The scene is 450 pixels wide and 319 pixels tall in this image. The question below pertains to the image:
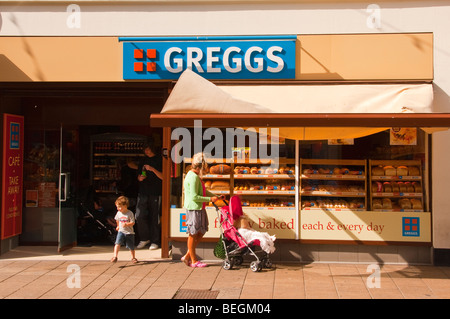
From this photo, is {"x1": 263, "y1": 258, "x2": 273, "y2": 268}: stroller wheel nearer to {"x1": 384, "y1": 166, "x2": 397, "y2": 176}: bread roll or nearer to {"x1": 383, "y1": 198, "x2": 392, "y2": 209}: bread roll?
{"x1": 383, "y1": 198, "x2": 392, "y2": 209}: bread roll

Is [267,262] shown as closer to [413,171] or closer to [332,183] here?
[332,183]

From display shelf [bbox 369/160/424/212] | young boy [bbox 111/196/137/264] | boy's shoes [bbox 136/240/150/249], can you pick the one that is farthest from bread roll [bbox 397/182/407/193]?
boy's shoes [bbox 136/240/150/249]

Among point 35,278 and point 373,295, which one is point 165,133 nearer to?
point 35,278

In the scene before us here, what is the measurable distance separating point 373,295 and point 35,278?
4854 millimetres

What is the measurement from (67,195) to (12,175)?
3.49 ft

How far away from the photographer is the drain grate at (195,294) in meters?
7.25

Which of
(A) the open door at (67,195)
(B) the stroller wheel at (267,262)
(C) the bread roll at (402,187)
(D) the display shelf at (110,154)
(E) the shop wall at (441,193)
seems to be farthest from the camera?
(D) the display shelf at (110,154)

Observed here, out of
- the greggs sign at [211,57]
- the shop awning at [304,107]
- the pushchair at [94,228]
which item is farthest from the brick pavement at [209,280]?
the greggs sign at [211,57]

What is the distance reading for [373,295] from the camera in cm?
732

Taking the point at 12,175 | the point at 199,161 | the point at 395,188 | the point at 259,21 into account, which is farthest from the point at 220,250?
the point at 12,175

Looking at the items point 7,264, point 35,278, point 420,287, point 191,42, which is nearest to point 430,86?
point 420,287

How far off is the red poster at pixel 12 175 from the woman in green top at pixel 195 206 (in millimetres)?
3556

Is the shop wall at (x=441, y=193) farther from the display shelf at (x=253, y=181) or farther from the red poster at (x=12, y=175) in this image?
the red poster at (x=12, y=175)

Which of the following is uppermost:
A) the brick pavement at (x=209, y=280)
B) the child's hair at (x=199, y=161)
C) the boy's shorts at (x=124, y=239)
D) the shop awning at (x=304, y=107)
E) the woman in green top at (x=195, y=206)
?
the shop awning at (x=304, y=107)
